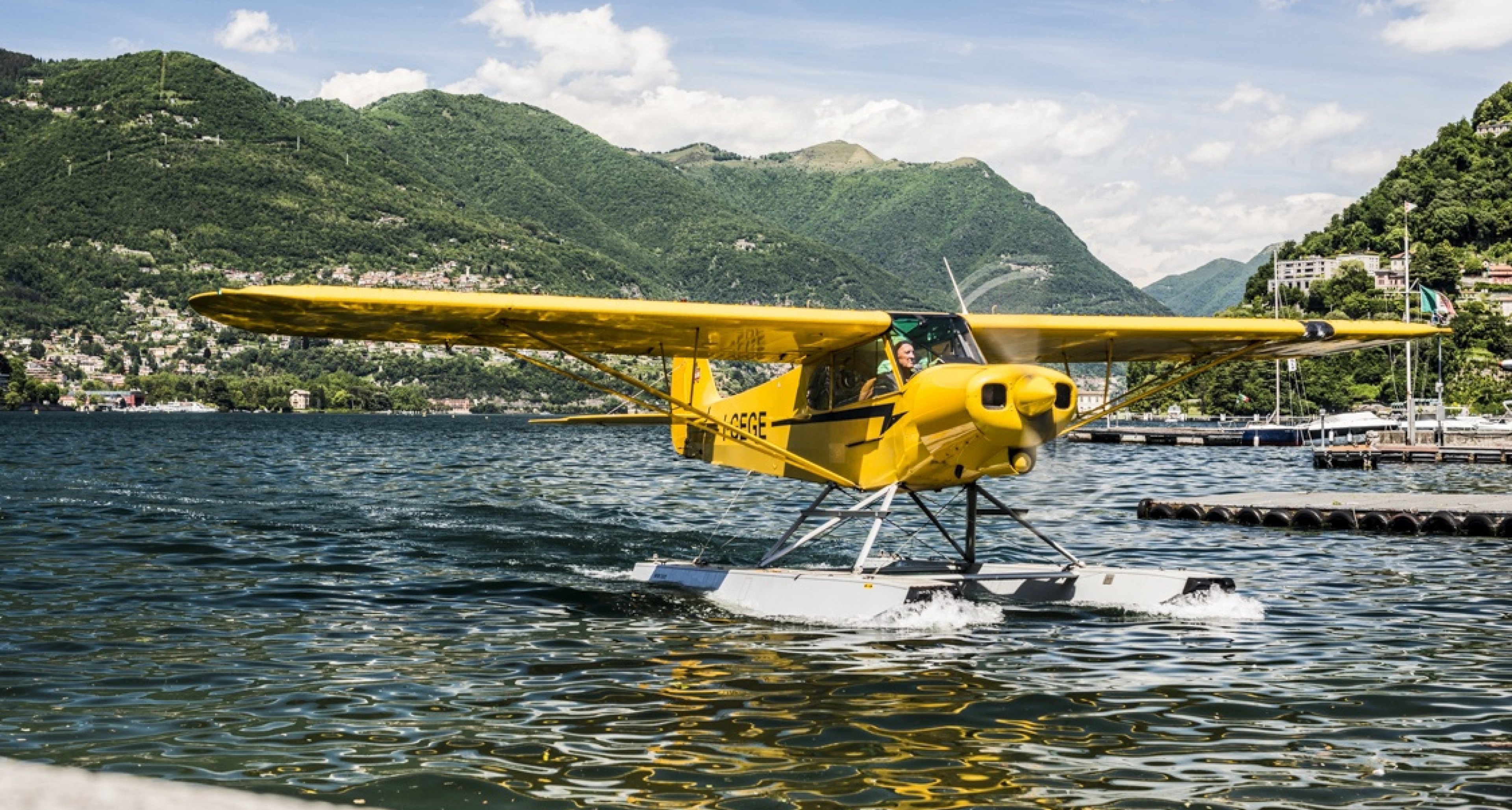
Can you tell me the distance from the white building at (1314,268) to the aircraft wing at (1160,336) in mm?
140633

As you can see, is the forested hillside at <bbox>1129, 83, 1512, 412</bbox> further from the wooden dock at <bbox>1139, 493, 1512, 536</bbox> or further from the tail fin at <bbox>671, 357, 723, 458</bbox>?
the tail fin at <bbox>671, 357, 723, 458</bbox>

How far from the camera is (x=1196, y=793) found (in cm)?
597

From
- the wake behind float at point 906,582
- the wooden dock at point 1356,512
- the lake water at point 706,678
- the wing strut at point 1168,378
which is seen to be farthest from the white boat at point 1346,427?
the wake behind float at point 906,582

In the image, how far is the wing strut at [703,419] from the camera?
11086mm

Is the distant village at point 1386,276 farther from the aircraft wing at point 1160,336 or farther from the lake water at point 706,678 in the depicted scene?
the lake water at point 706,678

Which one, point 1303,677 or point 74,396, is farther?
point 74,396

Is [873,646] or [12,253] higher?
[12,253]

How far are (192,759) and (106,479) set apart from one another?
26.7m

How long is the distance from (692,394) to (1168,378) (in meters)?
5.58

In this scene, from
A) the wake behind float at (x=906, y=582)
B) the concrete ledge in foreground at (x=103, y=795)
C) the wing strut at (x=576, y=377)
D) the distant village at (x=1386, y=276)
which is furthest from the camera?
the distant village at (x=1386, y=276)

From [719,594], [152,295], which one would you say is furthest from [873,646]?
[152,295]

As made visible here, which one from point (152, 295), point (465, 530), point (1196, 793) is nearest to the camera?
point (1196, 793)

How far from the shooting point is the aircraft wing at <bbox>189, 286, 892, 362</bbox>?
32.6 ft

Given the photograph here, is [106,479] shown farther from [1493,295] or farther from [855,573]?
[1493,295]
